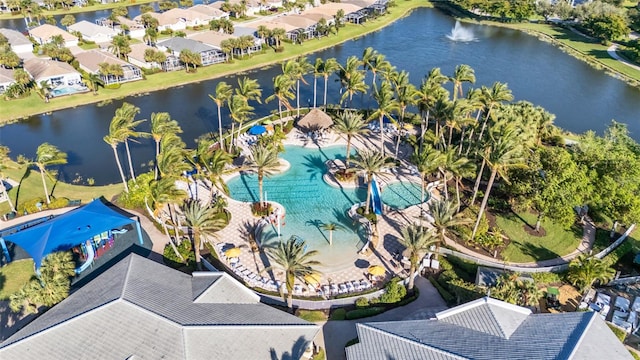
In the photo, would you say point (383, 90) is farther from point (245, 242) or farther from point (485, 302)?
point (485, 302)

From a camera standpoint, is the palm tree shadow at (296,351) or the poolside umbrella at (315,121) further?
the poolside umbrella at (315,121)

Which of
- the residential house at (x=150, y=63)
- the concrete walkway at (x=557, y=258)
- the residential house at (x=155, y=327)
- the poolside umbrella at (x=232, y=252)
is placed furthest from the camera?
the residential house at (x=150, y=63)

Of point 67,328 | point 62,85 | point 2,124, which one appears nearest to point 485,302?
point 67,328

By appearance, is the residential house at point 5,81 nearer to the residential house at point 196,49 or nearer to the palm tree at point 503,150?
the residential house at point 196,49

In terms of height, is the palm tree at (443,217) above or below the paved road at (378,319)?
above

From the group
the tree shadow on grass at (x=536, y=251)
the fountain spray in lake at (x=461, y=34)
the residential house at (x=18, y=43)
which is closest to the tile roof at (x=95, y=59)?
the residential house at (x=18, y=43)
